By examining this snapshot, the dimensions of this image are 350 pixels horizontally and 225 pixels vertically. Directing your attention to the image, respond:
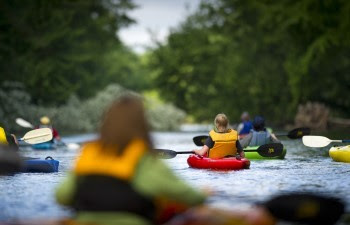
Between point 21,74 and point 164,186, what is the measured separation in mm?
39289

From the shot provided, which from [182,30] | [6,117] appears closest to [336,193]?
[6,117]

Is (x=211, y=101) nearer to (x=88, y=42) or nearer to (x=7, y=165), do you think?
(x=88, y=42)

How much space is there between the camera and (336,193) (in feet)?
38.1

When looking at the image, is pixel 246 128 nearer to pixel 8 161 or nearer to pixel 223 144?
pixel 223 144

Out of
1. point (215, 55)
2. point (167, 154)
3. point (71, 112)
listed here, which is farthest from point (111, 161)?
point (215, 55)

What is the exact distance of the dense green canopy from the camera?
36.9 m

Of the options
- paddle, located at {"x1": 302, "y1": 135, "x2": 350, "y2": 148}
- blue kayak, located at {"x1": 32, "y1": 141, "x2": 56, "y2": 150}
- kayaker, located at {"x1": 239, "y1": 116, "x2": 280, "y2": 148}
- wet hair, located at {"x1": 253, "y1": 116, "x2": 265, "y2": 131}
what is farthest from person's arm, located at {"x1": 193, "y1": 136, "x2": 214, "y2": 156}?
blue kayak, located at {"x1": 32, "y1": 141, "x2": 56, "y2": 150}

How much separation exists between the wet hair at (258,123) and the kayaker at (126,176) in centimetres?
1269

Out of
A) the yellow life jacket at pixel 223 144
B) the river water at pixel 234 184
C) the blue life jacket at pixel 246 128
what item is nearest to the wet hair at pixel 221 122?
the yellow life jacket at pixel 223 144

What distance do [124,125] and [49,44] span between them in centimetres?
4056

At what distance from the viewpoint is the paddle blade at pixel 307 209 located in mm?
6797

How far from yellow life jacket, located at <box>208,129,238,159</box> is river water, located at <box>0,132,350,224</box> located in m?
0.44

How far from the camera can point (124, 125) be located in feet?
19.8

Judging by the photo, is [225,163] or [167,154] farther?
[167,154]
